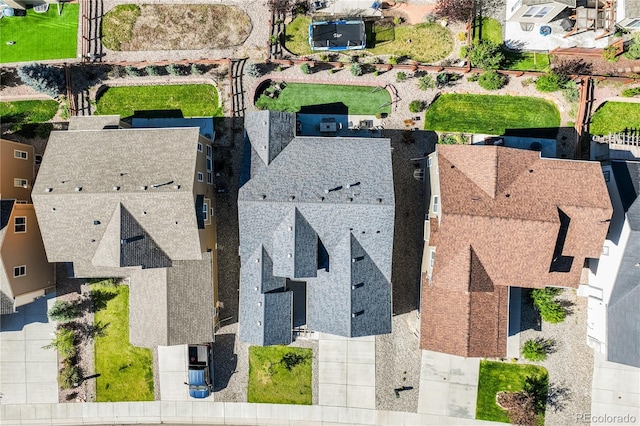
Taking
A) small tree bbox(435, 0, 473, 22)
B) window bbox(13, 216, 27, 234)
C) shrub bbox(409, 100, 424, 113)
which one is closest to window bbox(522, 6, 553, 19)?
small tree bbox(435, 0, 473, 22)

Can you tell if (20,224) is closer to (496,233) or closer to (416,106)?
(416,106)

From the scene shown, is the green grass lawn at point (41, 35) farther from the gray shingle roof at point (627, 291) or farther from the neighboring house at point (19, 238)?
the gray shingle roof at point (627, 291)

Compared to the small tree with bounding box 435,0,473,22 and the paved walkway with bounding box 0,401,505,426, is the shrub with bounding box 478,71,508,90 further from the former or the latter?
the paved walkway with bounding box 0,401,505,426

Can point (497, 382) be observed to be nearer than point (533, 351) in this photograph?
No

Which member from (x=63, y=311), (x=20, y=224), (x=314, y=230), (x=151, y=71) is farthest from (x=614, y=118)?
(x=63, y=311)


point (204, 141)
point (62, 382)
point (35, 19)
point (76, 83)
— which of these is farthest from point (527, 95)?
point (62, 382)

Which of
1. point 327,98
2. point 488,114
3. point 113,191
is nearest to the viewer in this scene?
point 113,191
